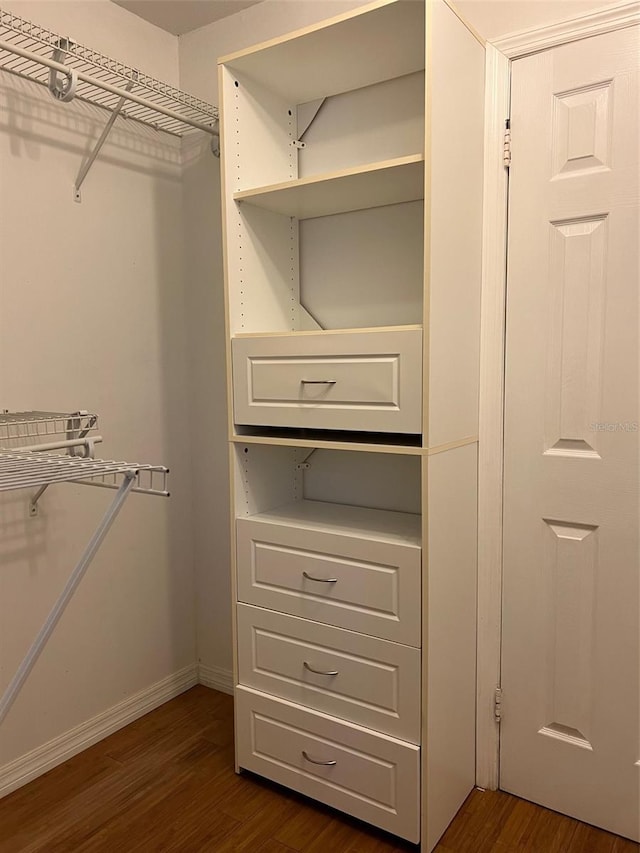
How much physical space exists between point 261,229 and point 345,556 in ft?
3.35

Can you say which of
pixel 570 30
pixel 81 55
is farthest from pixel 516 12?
pixel 81 55

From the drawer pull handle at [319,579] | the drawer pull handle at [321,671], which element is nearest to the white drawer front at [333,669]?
the drawer pull handle at [321,671]

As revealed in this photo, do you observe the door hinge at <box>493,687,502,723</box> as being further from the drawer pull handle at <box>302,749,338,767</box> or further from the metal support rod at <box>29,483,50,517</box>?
the metal support rod at <box>29,483,50,517</box>

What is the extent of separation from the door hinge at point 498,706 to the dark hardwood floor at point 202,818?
227 mm

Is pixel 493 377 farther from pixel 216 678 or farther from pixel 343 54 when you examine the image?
pixel 216 678

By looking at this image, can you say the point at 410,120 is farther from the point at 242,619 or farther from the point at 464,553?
the point at 242,619

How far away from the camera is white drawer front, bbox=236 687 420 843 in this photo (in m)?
1.69

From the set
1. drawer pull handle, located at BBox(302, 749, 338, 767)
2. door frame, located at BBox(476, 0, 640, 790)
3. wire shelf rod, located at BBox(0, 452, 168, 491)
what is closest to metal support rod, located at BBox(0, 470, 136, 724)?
wire shelf rod, located at BBox(0, 452, 168, 491)

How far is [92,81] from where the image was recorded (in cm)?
181

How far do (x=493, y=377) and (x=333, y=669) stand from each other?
0.92 metres

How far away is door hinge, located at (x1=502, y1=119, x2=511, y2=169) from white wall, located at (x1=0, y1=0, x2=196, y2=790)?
4.05 feet

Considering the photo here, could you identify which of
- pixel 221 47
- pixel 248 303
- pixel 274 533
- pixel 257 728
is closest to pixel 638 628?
pixel 274 533

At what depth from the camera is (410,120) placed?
192 centimetres

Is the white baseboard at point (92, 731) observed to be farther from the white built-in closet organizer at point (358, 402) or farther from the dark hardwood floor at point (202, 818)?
the white built-in closet organizer at point (358, 402)
